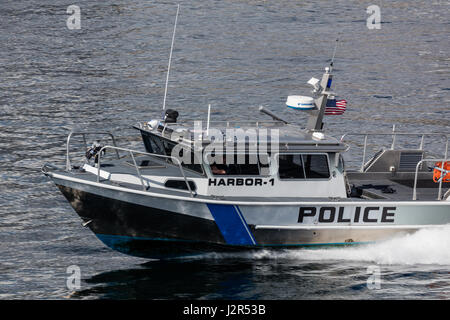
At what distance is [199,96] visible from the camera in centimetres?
3597

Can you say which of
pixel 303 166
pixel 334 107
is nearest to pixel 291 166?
pixel 303 166

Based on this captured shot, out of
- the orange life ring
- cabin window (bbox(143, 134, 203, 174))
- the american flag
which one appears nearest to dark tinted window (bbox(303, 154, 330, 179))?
the american flag

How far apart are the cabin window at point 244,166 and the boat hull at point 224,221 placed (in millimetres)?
811

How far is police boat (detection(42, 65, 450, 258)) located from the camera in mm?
16344

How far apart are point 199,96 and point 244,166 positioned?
63.8 ft

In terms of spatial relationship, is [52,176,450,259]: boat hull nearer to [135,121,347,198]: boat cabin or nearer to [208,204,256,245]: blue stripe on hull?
[208,204,256,245]: blue stripe on hull

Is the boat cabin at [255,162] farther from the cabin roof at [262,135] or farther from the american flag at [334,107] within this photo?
the american flag at [334,107]

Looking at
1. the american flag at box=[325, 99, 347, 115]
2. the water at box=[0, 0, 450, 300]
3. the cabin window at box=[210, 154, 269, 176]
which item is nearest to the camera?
the cabin window at box=[210, 154, 269, 176]

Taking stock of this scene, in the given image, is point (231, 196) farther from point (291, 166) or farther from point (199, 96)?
point (199, 96)

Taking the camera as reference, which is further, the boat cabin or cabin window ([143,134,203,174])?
cabin window ([143,134,203,174])

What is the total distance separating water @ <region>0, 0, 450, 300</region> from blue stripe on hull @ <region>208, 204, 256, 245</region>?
764 mm

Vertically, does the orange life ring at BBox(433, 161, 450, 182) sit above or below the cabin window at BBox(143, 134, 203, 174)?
below

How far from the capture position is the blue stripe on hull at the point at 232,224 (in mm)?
16500

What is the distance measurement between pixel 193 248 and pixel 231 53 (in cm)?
2805
